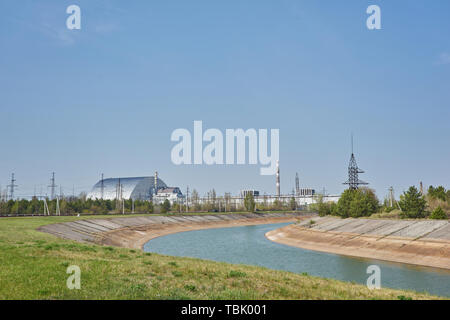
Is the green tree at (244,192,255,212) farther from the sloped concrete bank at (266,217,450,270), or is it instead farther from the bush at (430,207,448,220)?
the bush at (430,207,448,220)

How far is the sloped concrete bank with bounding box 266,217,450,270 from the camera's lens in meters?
50.0

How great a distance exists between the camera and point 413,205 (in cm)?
7244

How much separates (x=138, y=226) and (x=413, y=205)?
2636 inches

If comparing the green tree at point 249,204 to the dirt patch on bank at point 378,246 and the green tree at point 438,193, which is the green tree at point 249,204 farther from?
the dirt patch on bank at point 378,246

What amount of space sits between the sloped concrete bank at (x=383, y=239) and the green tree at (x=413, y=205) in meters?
3.82

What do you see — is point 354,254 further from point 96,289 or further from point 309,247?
point 96,289

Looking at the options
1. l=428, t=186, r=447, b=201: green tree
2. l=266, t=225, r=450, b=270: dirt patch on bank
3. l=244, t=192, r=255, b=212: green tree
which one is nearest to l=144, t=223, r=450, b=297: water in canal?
l=266, t=225, r=450, b=270: dirt patch on bank

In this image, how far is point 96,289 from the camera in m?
15.3

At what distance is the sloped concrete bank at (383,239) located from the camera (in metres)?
50.0

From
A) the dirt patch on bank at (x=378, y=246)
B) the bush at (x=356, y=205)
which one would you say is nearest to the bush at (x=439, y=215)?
the dirt patch on bank at (x=378, y=246)

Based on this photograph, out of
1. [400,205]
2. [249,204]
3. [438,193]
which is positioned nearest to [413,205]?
[400,205]

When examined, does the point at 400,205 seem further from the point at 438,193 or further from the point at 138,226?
the point at 138,226
